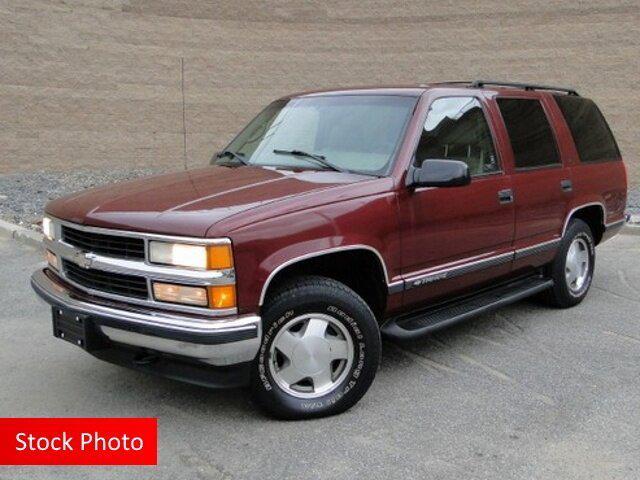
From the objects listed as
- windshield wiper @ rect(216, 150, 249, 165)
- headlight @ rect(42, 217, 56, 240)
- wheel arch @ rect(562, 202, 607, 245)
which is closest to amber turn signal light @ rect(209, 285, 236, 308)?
Result: headlight @ rect(42, 217, 56, 240)

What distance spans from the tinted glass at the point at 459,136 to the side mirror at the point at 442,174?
0.22 meters

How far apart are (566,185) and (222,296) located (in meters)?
3.25

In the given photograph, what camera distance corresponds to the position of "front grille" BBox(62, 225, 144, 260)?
10.7ft

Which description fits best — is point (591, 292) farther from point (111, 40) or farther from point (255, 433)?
point (111, 40)

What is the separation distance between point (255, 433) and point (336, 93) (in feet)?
7.88

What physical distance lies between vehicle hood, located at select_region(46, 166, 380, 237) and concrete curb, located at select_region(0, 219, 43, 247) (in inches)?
168

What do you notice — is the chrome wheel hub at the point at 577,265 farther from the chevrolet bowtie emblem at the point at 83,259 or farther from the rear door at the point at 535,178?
the chevrolet bowtie emblem at the point at 83,259

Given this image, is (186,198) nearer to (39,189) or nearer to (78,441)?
(78,441)

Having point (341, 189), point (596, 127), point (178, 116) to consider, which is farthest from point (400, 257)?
point (178, 116)

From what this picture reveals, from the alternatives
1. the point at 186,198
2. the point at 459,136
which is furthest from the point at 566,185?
the point at 186,198

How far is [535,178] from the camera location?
487 centimetres

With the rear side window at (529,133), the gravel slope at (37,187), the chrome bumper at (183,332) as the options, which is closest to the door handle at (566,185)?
the rear side window at (529,133)

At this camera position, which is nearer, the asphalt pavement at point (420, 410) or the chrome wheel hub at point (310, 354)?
the asphalt pavement at point (420, 410)

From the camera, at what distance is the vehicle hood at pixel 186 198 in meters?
3.19
